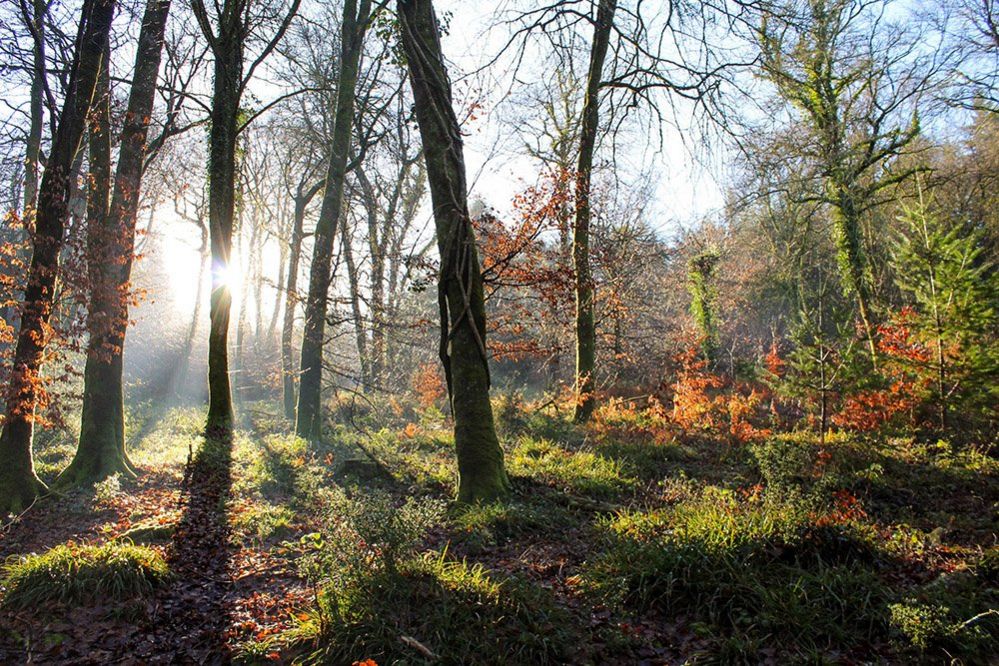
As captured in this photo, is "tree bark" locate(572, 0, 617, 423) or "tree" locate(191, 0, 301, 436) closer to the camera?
"tree" locate(191, 0, 301, 436)

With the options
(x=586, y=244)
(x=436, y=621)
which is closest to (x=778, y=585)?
(x=436, y=621)

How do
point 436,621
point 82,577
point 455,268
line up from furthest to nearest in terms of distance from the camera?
point 455,268
point 82,577
point 436,621

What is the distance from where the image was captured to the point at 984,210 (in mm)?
17422

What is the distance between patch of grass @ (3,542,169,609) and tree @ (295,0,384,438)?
6.99m

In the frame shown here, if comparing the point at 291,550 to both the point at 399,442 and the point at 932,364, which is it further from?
the point at 932,364

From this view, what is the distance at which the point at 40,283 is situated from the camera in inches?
266

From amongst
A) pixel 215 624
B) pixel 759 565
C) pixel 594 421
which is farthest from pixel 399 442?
pixel 759 565

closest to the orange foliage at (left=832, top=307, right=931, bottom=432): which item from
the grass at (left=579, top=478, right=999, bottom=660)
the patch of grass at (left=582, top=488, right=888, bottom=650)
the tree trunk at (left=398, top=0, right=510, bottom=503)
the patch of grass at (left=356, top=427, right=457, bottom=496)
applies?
the grass at (left=579, top=478, right=999, bottom=660)

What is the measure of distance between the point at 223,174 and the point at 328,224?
388 cm

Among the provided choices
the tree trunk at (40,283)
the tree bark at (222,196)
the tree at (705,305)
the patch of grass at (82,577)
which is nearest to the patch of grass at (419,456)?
the tree bark at (222,196)

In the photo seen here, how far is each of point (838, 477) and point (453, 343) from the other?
4.71m

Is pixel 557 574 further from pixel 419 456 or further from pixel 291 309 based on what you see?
pixel 291 309

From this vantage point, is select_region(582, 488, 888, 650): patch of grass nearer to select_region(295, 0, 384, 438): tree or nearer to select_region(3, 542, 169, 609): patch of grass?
select_region(3, 542, 169, 609): patch of grass

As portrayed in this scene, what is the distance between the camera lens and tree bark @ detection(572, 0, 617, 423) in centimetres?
1074
